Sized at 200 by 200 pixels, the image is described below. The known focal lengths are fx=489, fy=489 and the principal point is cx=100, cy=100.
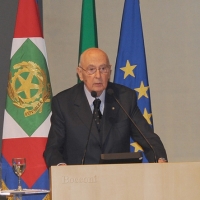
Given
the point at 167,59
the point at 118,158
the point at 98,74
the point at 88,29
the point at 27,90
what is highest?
the point at 88,29

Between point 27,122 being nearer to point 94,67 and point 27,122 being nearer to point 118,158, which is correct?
point 94,67


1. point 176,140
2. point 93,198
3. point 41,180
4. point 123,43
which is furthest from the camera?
point 176,140

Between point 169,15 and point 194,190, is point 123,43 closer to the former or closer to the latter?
point 169,15

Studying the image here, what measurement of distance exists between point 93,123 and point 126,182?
4.05 feet

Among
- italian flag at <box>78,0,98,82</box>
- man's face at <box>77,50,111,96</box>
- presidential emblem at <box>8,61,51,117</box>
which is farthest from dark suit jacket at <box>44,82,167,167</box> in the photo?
italian flag at <box>78,0,98,82</box>

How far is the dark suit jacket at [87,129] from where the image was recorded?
3.49m

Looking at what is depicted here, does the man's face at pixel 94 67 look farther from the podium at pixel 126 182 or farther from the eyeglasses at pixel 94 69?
the podium at pixel 126 182

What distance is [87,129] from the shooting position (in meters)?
3.48

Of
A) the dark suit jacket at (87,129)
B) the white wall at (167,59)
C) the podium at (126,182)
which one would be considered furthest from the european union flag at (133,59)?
the podium at (126,182)

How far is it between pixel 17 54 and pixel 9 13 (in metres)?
0.85

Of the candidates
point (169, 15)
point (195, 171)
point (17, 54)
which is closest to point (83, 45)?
point (17, 54)

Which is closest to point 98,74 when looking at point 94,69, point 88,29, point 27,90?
point 94,69

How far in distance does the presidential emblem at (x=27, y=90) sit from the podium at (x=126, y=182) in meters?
2.09

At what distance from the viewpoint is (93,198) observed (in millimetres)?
2277
